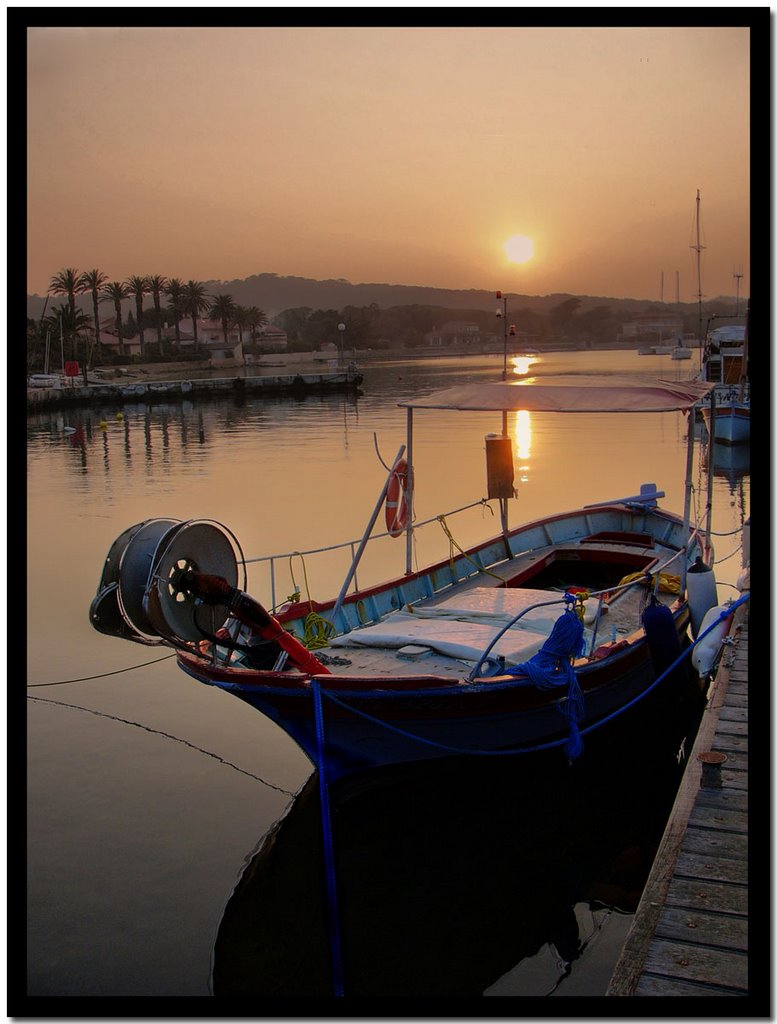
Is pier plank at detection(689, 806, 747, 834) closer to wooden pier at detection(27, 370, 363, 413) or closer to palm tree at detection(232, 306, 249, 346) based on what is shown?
wooden pier at detection(27, 370, 363, 413)

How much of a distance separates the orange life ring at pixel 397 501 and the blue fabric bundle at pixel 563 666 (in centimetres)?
342

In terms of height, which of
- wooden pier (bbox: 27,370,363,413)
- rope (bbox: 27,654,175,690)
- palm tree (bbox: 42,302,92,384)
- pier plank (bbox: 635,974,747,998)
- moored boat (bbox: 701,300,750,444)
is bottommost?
rope (bbox: 27,654,175,690)

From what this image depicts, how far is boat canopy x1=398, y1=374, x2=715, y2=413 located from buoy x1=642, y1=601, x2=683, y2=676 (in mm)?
2417

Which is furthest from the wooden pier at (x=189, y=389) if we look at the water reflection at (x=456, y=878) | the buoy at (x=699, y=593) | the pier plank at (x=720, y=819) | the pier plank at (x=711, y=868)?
the pier plank at (x=711, y=868)

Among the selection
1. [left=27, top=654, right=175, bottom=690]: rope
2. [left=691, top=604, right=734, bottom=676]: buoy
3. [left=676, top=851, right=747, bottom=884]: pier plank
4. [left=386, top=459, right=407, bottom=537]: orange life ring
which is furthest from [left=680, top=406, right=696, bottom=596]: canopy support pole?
[left=27, top=654, right=175, bottom=690]: rope

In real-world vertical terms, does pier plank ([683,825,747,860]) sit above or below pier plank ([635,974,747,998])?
above

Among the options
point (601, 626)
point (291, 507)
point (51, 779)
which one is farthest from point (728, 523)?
point (51, 779)

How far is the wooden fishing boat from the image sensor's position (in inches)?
296

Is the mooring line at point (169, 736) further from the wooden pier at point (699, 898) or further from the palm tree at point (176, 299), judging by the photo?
the palm tree at point (176, 299)

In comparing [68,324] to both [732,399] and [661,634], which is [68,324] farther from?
[661,634]

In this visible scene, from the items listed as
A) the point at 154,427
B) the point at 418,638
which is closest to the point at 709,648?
the point at 418,638

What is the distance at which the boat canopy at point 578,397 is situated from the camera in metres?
11.7

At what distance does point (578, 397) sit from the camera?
1216cm
